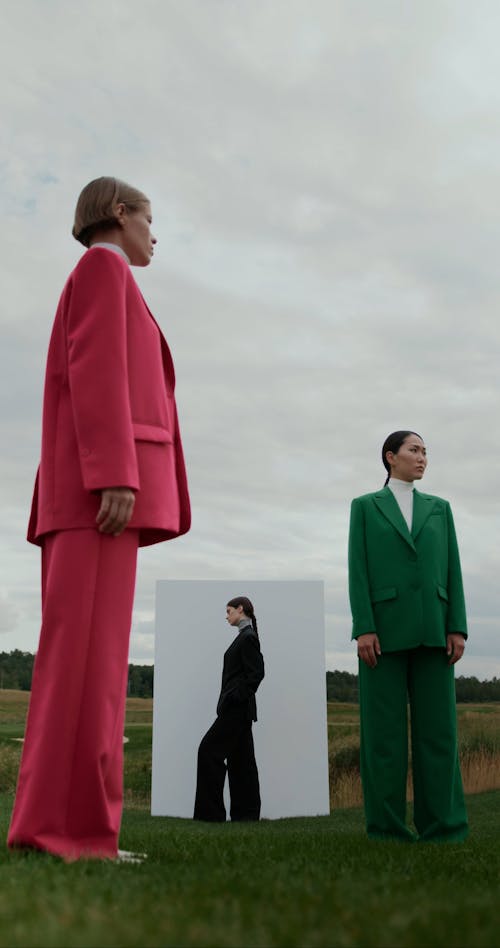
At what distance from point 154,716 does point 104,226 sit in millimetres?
6524

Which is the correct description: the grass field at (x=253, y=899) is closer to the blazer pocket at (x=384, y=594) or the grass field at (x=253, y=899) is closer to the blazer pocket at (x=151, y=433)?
the blazer pocket at (x=151, y=433)

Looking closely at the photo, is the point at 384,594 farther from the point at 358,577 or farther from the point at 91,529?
the point at 91,529

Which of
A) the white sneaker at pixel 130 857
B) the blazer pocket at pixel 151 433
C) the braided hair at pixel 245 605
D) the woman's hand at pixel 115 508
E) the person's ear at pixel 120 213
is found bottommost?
the white sneaker at pixel 130 857

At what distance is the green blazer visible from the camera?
471 centimetres

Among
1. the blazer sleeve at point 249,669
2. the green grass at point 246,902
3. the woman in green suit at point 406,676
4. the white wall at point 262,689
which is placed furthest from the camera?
the white wall at point 262,689

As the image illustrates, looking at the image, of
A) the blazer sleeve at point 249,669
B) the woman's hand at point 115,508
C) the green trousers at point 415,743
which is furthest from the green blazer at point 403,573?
the blazer sleeve at point 249,669

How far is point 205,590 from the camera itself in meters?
9.10

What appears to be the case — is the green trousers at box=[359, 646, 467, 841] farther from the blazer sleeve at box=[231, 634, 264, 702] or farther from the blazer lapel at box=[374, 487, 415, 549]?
the blazer sleeve at box=[231, 634, 264, 702]

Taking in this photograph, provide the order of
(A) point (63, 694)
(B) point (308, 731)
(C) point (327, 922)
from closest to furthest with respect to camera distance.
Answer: (C) point (327, 922) < (A) point (63, 694) < (B) point (308, 731)

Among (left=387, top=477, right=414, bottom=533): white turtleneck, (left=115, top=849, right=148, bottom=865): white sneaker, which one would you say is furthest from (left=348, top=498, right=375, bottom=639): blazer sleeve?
(left=115, top=849, right=148, bottom=865): white sneaker

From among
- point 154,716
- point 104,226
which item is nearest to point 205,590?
point 154,716

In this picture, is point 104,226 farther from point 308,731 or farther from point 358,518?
point 308,731

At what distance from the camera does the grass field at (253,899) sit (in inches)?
65.9

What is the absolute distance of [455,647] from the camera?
4.83m
